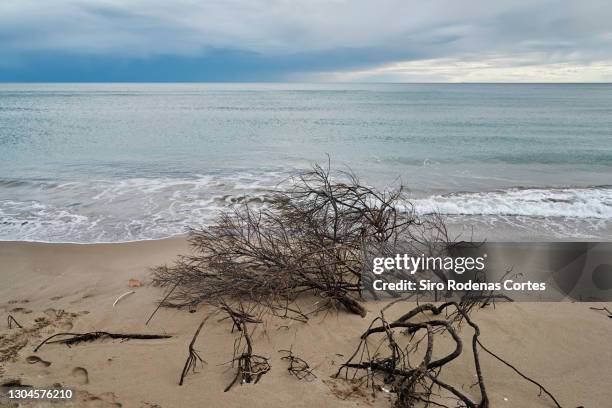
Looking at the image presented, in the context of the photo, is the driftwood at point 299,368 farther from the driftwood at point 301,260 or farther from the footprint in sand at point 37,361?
the footprint in sand at point 37,361

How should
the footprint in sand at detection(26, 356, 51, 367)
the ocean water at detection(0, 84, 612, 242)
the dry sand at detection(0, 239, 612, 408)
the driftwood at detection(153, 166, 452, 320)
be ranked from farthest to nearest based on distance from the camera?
the ocean water at detection(0, 84, 612, 242) < the driftwood at detection(153, 166, 452, 320) < the footprint in sand at detection(26, 356, 51, 367) < the dry sand at detection(0, 239, 612, 408)

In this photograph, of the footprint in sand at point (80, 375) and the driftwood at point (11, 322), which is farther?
the driftwood at point (11, 322)

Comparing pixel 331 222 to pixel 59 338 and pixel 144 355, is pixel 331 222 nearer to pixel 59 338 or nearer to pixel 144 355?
pixel 144 355

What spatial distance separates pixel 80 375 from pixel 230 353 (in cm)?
111

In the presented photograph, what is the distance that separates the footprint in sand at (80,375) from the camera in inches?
119

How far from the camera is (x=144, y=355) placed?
339cm

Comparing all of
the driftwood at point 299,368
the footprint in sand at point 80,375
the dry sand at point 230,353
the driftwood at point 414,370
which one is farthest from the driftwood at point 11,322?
the driftwood at point 414,370

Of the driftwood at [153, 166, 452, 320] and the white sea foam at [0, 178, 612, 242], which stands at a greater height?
the driftwood at [153, 166, 452, 320]

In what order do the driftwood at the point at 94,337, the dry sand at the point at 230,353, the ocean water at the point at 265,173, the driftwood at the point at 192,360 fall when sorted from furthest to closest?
the ocean water at the point at 265,173, the driftwood at the point at 94,337, the driftwood at the point at 192,360, the dry sand at the point at 230,353

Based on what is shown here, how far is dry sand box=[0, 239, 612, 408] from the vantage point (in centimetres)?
287

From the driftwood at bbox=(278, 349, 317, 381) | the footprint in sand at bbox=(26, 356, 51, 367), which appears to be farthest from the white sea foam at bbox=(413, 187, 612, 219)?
the footprint in sand at bbox=(26, 356, 51, 367)

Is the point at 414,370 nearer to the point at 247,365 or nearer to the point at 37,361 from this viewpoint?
the point at 247,365

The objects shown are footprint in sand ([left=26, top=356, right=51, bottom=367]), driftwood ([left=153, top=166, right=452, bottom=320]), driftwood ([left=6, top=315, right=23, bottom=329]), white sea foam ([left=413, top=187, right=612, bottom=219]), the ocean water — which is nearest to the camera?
footprint in sand ([left=26, top=356, right=51, bottom=367])

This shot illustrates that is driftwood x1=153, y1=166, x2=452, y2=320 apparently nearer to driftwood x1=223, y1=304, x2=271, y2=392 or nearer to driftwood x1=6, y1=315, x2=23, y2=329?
driftwood x1=223, y1=304, x2=271, y2=392
